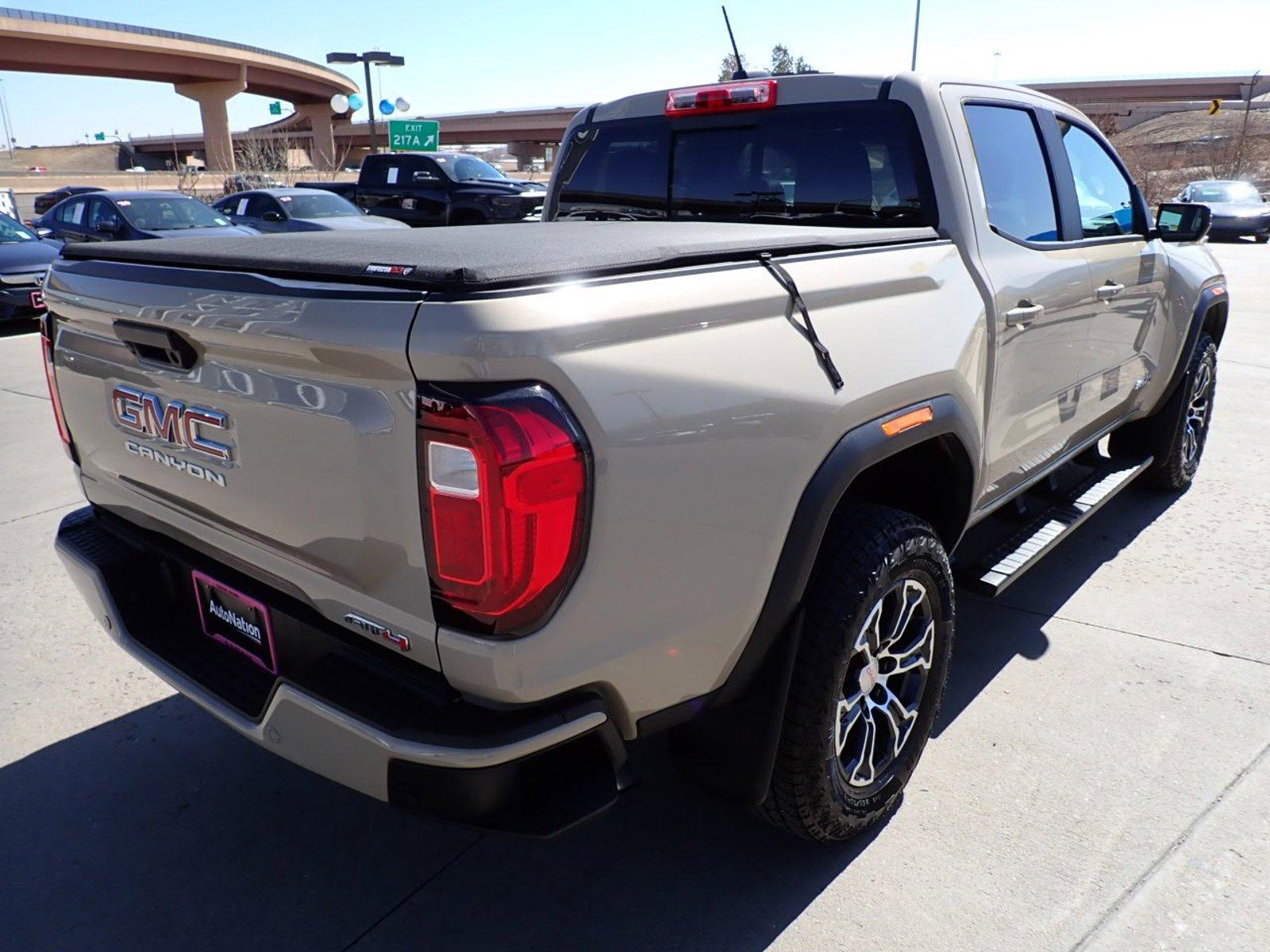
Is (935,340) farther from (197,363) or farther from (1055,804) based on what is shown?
(197,363)

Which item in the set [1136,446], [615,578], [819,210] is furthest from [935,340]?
[1136,446]

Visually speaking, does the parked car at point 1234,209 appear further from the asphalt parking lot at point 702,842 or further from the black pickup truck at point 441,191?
the asphalt parking lot at point 702,842

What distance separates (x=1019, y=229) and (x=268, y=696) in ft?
8.96

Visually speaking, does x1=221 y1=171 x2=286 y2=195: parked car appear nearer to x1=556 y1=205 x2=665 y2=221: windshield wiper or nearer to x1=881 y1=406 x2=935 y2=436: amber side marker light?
x1=556 y1=205 x2=665 y2=221: windshield wiper

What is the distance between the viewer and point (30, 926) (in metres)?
2.33

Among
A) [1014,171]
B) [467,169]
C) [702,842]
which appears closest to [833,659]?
[702,842]

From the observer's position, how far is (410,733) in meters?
1.74

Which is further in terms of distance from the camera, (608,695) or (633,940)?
(633,940)

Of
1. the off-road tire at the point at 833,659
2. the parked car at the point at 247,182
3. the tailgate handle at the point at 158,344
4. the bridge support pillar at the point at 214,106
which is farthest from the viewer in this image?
the bridge support pillar at the point at 214,106

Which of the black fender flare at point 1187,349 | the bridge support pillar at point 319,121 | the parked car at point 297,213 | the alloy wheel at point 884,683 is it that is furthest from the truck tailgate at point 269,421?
the bridge support pillar at point 319,121

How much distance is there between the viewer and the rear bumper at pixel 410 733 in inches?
68.1

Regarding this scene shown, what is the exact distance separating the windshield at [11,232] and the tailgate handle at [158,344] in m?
11.1

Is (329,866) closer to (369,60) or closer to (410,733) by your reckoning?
(410,733)

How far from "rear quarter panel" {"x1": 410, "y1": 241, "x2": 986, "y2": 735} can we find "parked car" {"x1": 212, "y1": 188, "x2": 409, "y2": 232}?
1303 centimetres
